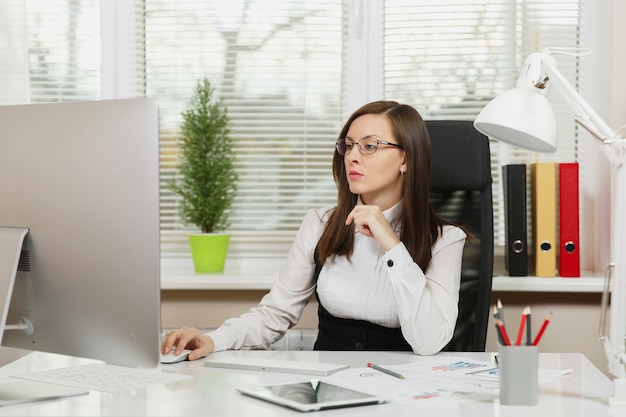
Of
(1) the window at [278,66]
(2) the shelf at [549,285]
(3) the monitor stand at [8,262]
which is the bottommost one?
(2) the shelf at [549,285]

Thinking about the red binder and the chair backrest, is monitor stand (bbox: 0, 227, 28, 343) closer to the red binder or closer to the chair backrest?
the chair backrest

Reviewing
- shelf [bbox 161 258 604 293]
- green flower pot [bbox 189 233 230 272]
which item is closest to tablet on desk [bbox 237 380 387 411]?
shelf [bbox 161 258 604 293]

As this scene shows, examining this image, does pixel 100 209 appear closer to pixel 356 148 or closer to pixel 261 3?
pixel 356 148

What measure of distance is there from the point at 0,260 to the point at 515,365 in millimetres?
815

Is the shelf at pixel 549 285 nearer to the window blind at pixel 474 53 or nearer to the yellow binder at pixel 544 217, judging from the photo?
the yellow binder at pixel 544 217

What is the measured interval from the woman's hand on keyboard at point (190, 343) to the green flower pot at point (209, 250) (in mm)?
1003

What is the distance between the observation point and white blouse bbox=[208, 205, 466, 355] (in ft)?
5.88

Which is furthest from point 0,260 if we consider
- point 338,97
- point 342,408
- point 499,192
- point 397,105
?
point 499,192

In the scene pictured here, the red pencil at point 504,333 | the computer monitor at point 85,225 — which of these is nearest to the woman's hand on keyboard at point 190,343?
the computer monitor at point 85,225

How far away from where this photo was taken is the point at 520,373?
124 centimetres

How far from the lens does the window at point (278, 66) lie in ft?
9.27

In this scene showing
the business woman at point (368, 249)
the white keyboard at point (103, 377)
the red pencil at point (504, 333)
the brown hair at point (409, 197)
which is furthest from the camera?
the brown hair at point (409, 197)

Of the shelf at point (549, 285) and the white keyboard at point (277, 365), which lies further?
the shelf at point (549, 285)

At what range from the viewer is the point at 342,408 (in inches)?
48.6
